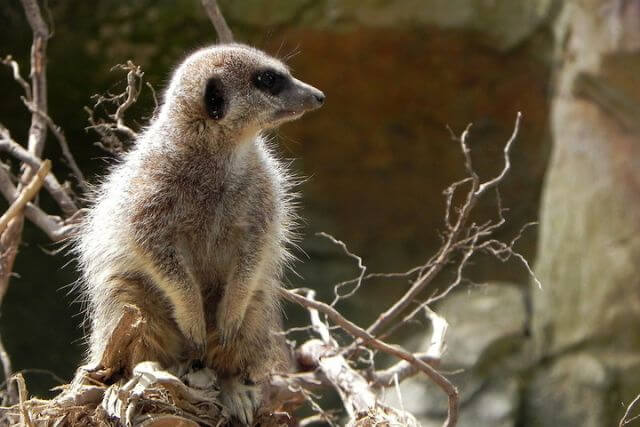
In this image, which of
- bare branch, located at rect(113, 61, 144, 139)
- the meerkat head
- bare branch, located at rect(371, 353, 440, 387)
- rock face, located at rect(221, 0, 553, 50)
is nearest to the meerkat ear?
the meerkat head

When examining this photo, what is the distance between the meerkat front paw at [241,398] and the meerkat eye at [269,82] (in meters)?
0.96

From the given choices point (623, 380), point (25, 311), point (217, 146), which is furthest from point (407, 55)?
point (217, 146)

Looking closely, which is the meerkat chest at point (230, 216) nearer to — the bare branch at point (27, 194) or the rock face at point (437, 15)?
the bare branch at point (27, 194)

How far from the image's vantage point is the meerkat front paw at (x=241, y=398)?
280 centimetres

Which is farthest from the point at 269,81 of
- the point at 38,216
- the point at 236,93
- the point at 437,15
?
the point at 437,15

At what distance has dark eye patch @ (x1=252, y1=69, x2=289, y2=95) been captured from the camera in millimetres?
3016

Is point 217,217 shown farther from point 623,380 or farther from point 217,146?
point 623,380

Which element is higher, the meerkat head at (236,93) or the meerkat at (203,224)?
the meerkat head at (236,93)

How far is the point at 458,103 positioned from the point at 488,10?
2.69 ft

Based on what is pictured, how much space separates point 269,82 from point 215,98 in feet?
0.62

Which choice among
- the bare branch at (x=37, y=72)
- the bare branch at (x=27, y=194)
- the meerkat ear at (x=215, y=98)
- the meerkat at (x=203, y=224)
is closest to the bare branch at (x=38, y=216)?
the bare branch at (x=37, y=72)

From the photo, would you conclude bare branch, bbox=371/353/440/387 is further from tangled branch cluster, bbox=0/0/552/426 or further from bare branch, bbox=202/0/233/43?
bare branch, bbox=202/0/233/43

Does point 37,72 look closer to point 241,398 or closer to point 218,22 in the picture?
point 218,22

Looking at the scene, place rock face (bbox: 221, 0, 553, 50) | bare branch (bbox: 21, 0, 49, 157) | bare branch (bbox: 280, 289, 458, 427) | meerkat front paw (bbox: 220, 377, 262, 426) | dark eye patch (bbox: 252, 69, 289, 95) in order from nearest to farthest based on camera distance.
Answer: meerkat front paw (bbox: 220, 377, 262, 426) → bare branch (bbox: 280, 289, 458, 427) → dark eye patch (bbox: 252, 69, 289, 95) → bare branch (bbox: 21, 0, 49, 157) → rock face (bbox: 221, 0, 553, 50)
